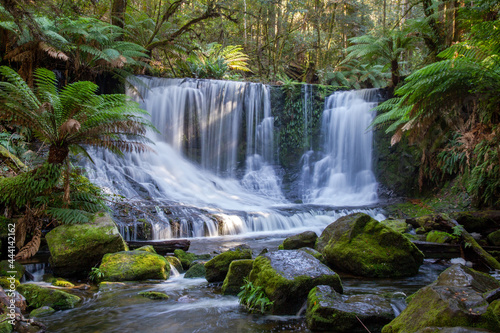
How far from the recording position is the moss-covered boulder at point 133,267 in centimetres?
455

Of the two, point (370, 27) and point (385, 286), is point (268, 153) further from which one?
point (370, 27)

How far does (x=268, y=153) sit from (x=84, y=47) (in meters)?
7.63

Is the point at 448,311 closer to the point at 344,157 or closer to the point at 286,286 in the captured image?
the point at 286,286

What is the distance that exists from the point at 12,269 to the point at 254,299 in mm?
3183

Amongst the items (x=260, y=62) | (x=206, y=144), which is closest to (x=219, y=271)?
(x=206, y=144)

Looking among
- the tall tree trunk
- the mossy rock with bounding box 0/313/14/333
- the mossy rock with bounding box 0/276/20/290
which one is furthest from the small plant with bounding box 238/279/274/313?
the tall tree trunk

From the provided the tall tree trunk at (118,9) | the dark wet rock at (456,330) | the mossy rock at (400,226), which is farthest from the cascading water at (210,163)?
the dark wet rock at (456,330)

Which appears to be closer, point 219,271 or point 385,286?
point 385,286

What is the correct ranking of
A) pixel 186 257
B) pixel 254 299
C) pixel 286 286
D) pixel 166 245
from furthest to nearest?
pixel 166 245 → pixel 186 257 → pixel 254 299 → pixel 286 286

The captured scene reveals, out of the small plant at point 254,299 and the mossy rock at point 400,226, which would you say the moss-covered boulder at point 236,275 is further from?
the mossy rock at point 400,226

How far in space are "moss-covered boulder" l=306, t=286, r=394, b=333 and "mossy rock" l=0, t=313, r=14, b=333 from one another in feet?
7.95

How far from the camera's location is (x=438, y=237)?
5.88 m

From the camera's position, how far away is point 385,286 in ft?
13.9

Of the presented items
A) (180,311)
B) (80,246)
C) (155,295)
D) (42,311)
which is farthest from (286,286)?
(80,246)
